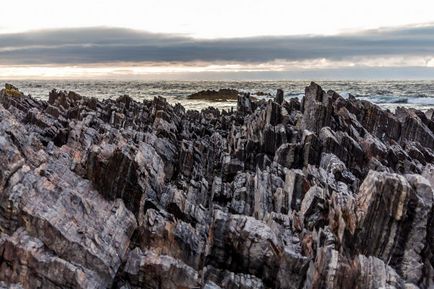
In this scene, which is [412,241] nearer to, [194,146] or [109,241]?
[109,241]

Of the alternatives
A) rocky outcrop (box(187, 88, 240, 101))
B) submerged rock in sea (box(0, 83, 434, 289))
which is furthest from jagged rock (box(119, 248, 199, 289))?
rocky outcrop (box(187, 88, 240, 101))

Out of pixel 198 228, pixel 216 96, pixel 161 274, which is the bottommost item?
pixel 216 96

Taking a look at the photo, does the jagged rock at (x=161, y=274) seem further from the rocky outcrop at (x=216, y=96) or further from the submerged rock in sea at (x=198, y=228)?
the rocky outcrop at (x=216, y=96)

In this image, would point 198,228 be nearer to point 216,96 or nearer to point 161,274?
point 161,274

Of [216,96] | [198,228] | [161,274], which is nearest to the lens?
[161,274]

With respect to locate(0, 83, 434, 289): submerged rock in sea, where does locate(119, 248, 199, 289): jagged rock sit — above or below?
below

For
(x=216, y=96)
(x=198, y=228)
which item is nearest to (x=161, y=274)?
(x=198, y=228)

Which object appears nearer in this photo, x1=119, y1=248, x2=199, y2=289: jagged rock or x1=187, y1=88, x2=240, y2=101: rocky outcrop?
x1=119, y1=248, x2=199, y2=289: jagged rock

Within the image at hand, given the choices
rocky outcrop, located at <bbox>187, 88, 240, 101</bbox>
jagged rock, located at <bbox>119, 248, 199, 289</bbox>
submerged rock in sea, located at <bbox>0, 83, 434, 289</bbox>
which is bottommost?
rocky outcrop, located at <bbox>187, 88, 240, 101</bbox>

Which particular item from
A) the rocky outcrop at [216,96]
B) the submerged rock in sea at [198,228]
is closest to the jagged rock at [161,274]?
the submerged rock in sea at [198,228]

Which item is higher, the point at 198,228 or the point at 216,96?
the point at 198,228

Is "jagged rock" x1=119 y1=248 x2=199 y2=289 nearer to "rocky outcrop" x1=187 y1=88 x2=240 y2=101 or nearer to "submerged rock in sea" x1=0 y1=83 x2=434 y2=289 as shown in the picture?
"submerged rock in sea" x1=0 y1=83 x2=434 y2=289

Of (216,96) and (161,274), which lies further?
(216,96)

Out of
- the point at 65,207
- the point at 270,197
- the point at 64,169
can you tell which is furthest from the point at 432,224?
the point at 64,169
